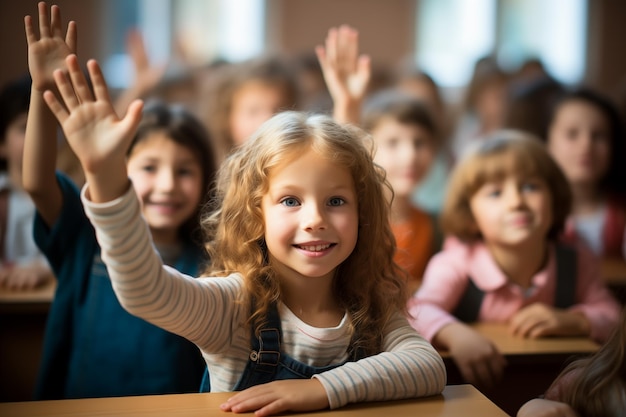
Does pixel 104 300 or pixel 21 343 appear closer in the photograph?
pixel 104 300

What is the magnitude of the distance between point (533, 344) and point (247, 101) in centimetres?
163

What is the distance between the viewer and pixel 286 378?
117 cm

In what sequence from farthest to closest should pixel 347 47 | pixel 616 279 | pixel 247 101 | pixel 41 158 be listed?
pixel 247 101 < pixel 616 279 < pixel 347 47 < pixel 41 158

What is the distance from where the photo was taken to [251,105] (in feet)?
9.22

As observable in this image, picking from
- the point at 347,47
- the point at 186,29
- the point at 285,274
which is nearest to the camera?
the point at 285,274

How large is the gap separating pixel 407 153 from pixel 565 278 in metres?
0.78

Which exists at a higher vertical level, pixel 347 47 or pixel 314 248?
pixel 347 47

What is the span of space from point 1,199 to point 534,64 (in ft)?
11.6

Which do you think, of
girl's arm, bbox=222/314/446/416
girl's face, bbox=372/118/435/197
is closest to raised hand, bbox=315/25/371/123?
girl's face, bbox=372/118/435/197

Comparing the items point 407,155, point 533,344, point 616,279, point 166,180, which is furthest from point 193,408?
point 616,279

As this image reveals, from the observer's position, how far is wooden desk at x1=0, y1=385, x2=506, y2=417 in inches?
40.2

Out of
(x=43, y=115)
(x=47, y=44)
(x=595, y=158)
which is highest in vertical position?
(x=47, y=44)

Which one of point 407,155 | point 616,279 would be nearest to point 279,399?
point 407,155

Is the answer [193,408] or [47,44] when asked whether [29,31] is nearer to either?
[47,44]
